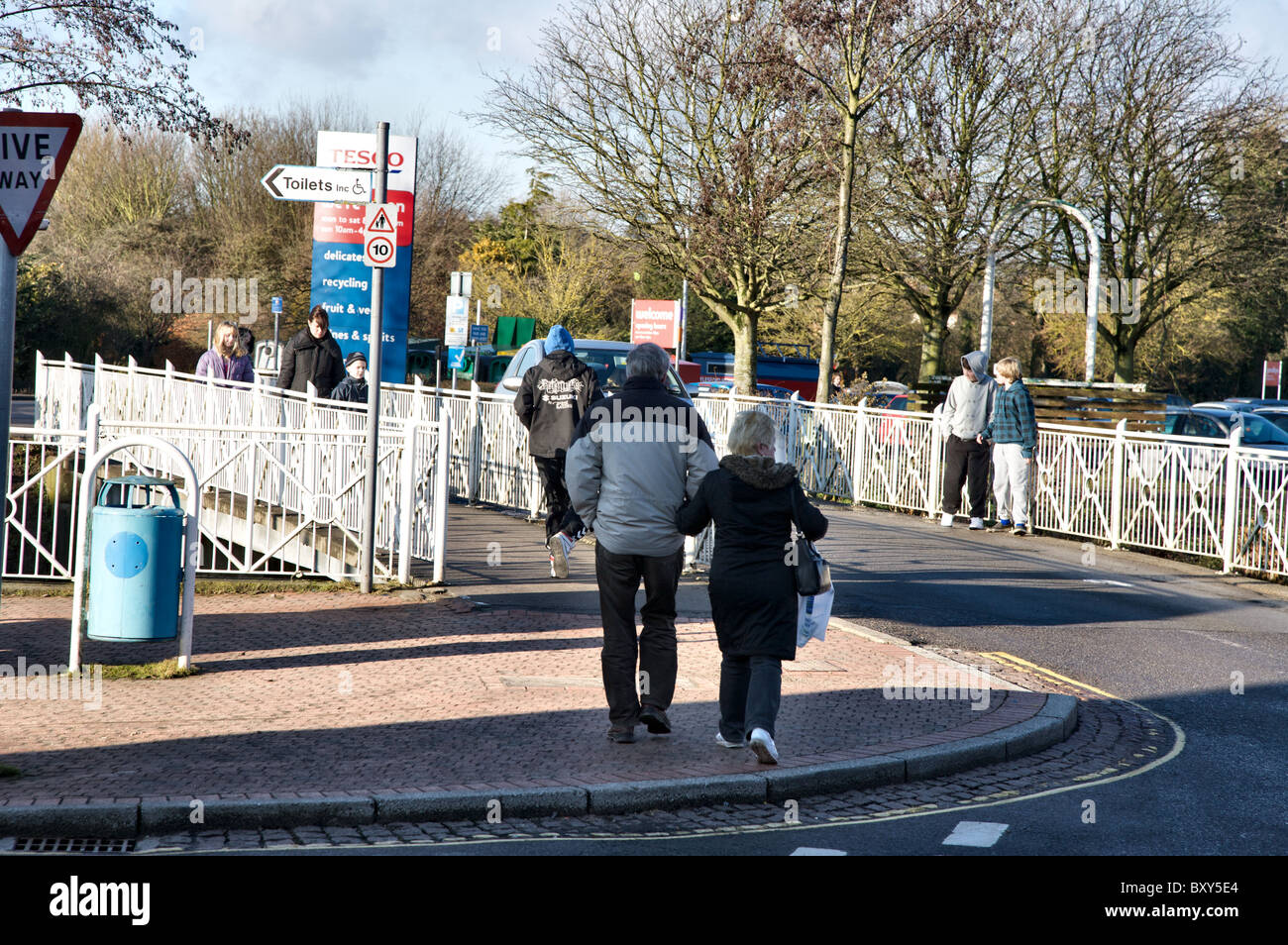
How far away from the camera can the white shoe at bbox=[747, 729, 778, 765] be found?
5938 millimetres

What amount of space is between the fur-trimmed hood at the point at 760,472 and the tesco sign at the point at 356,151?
13.3m

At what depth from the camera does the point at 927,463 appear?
56.9 feet

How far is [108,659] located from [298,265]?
41411 millimetres

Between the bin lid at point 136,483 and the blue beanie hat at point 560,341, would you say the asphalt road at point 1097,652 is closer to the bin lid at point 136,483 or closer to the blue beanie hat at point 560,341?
the blue beanie hat at point 560,341

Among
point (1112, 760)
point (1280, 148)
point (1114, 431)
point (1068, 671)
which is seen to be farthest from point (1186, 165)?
point (1112, 760)

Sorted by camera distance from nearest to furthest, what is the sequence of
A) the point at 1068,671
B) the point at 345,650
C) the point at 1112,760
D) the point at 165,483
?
the point at 1112,760 < the point at 165,483 < the point at 345,650 < the point at 1068,671

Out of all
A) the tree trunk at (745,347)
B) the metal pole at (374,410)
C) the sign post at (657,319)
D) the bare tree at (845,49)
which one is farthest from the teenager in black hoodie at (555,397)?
the tree trunk at (745,347)

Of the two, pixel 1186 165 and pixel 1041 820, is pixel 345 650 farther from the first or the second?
pixel 1186 165

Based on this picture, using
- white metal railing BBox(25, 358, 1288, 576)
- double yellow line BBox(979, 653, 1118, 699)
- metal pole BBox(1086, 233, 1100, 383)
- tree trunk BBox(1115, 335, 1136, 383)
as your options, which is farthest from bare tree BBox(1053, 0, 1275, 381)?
double yellow line BBox(979, 653, 1118, 699)

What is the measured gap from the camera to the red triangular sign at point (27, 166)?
5418 mm

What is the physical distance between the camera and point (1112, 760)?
6590mm

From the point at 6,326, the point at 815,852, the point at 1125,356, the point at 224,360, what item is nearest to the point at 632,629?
the point at 815,852

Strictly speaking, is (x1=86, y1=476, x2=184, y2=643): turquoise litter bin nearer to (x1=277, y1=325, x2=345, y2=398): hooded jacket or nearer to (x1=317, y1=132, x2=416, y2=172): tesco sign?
(x1=277, y1=325, x2=345, y2=398): hooded jacket

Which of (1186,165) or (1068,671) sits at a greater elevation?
(1186,165)
